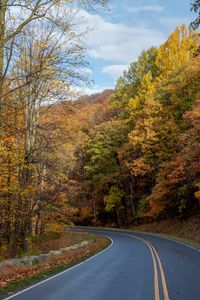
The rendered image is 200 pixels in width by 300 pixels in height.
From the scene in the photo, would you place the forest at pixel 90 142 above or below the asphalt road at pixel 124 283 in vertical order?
above

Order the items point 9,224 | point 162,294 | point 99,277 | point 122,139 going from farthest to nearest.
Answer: point 122,139
point 9,224
point 99,277
point 162,294

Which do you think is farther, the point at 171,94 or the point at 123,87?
the point at 123,87

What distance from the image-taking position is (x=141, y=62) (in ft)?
Answer: 190

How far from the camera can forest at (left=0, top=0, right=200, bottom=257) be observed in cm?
1353

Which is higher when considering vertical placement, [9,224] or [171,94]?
[171,94]

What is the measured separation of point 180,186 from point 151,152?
601 cm

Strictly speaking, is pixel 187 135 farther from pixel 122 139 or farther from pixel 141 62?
pixel 141 62

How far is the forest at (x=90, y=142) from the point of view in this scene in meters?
13.5

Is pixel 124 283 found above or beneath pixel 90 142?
beneath

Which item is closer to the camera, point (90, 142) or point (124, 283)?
point (124, 283)

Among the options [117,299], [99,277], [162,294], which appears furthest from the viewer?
[99,277]

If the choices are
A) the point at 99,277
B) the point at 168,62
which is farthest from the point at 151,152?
the point at 99,277

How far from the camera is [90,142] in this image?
52.8 m

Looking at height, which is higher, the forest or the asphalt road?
the forest
